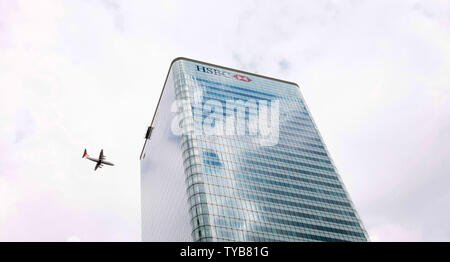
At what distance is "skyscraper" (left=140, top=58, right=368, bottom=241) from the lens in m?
102

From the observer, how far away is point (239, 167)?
115938 millimetres

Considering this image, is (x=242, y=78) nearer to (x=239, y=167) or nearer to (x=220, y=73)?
(x=220, y=73)

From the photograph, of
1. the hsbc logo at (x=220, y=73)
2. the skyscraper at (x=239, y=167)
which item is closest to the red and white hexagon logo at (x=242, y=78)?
the hsbc logo at (x=220, y=73)

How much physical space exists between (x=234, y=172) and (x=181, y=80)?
43.9m

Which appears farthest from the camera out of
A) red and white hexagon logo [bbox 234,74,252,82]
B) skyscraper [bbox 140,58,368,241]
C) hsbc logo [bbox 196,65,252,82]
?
red and white hexagon logo [bbox 234,74,252,82]

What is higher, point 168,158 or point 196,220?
point 168,158

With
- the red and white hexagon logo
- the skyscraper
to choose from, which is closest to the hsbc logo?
the red and white hexagon logo

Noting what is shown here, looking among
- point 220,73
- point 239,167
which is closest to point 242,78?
point 220,73

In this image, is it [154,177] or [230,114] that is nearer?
[230,114]

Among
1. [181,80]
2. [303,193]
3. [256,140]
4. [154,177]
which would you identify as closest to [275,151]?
[256,140]

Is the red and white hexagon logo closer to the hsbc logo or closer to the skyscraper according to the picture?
the hsbc logo

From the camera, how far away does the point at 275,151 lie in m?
128
